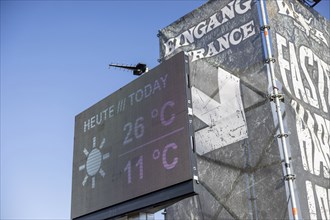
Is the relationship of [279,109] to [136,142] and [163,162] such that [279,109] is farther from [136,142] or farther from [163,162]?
[136,142]

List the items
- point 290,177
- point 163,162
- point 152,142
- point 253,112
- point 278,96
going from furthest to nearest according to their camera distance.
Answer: point 253,112 → point 278,96 → point 152,142 → point 290,177 → point 163,162

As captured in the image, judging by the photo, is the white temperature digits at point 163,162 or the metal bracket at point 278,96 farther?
the metal bracket at point 278,96

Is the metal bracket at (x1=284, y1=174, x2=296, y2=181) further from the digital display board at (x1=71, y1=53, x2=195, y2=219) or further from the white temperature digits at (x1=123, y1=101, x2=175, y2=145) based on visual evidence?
the white temperature digits at (x1=123, y1=101, x2=175, y2=145)

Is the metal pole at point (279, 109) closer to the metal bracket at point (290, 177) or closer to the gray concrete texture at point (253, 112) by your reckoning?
the metal bracket at point (290, 177)

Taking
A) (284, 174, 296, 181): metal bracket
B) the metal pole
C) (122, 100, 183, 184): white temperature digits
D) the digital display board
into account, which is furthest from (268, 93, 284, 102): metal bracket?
(122, 100, 183, 184): white temperature digits

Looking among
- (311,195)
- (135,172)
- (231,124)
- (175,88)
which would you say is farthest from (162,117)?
(311,195)

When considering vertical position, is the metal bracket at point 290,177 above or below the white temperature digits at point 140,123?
below

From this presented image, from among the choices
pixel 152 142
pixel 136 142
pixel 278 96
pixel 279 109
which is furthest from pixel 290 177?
pixel 136 142

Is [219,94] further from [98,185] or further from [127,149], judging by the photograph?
[98,185]

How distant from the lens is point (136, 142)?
287 inches

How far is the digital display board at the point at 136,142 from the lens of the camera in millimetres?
6578

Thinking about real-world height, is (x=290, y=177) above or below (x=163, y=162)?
below

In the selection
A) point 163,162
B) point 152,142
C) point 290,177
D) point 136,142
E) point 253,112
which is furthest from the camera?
point 253,112

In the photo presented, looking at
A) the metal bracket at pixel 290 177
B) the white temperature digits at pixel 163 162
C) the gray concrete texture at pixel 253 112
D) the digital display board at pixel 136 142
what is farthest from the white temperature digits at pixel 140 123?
the metal bracket at pixel 290 177
